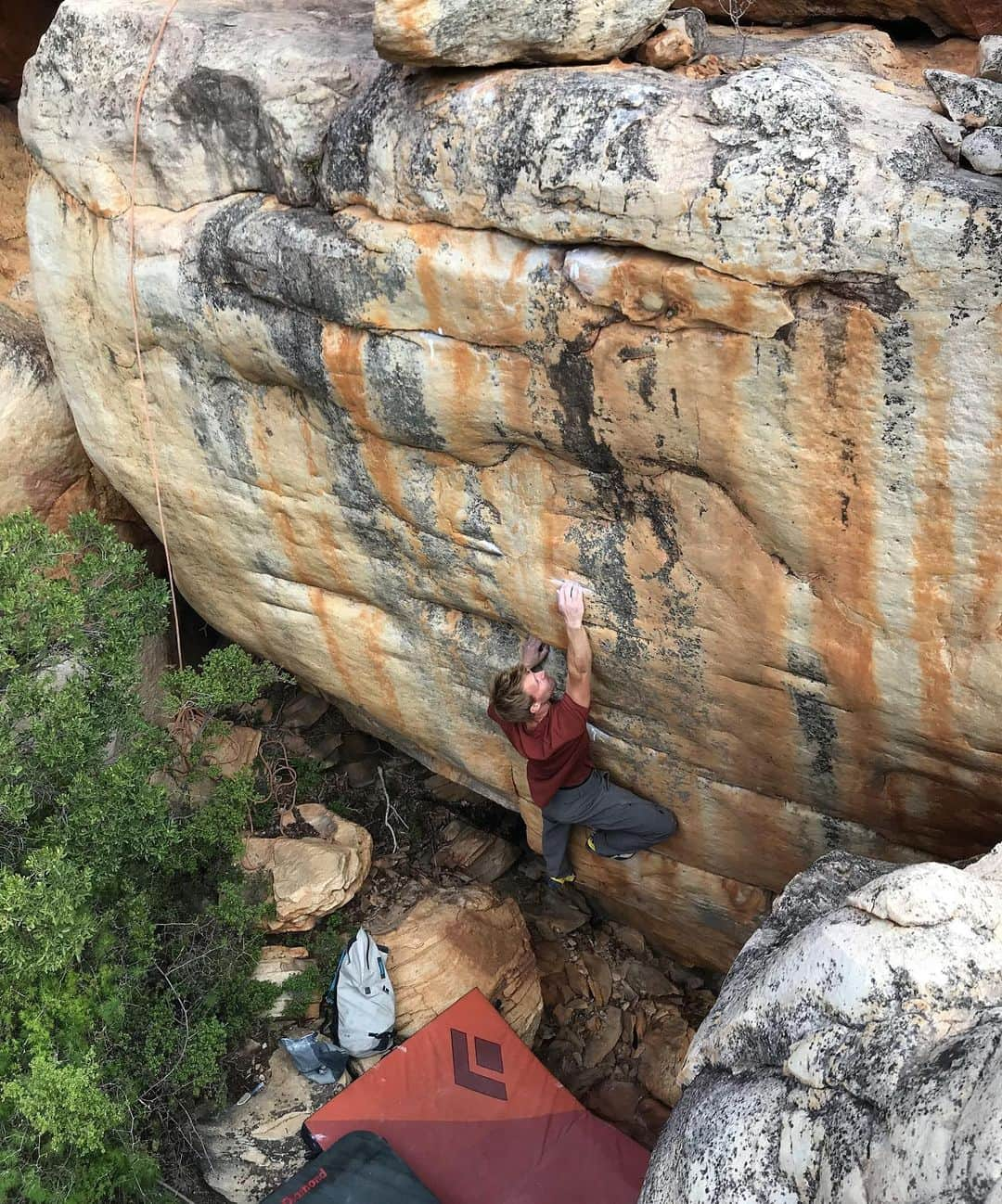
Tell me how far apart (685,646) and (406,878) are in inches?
124

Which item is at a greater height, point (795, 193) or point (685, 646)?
point (795, 193)

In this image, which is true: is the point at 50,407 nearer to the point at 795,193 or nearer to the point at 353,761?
the point at 353,761

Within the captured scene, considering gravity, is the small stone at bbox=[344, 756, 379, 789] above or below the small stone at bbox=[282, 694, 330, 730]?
below

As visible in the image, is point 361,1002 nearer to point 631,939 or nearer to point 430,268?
point 631,939

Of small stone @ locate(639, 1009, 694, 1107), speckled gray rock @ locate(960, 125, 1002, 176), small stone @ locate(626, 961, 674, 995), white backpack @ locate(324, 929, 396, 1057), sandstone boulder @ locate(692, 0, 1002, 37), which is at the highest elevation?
sandstone boulder @ locate(692, 0, 1002, 37)

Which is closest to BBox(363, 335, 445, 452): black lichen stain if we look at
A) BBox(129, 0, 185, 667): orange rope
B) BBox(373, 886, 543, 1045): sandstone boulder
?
BBox(129, 0, 185, 667): orange rope

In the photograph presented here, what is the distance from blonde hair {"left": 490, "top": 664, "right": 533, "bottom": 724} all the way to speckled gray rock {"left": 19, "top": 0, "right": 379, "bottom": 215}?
7.50 feet

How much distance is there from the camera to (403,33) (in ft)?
12.6

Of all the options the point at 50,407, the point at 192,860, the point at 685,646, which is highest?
the point at 50,407

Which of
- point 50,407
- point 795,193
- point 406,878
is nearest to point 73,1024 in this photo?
point 406,878

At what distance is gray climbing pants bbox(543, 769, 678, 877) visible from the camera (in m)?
5.49

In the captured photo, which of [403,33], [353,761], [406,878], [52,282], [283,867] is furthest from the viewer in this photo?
[353,761]

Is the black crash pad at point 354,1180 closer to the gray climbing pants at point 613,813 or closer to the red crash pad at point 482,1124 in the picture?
the red crash pad at point 482,1124

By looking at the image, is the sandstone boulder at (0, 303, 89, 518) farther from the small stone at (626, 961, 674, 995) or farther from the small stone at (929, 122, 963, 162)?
the small stone at (929, 122, 963, 162)
